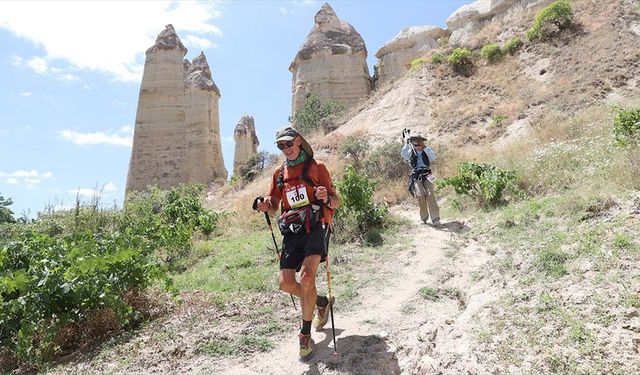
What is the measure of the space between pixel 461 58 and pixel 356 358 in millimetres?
21426

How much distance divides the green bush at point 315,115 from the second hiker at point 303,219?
67.6ft

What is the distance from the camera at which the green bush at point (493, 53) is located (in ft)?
70.8

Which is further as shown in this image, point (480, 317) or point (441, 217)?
point (441, 217)

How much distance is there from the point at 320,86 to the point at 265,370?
89.9ft

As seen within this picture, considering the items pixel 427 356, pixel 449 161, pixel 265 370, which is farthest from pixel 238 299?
pixel 449 161

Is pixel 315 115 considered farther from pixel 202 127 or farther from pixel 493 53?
pixel 493 53

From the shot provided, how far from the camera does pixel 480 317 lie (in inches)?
140

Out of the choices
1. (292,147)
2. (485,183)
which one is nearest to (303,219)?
(292,147)

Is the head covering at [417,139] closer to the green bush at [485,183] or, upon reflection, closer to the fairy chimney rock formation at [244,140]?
the green bush at [485,183]

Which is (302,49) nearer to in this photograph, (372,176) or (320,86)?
(320,86)

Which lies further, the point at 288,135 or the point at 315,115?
the point at 315,115

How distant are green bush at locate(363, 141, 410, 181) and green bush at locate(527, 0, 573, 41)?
12.0 m

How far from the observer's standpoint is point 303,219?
383cm

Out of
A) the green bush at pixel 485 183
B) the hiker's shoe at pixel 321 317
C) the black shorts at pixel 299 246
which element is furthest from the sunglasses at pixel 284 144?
the green bush at pixel 485 183
